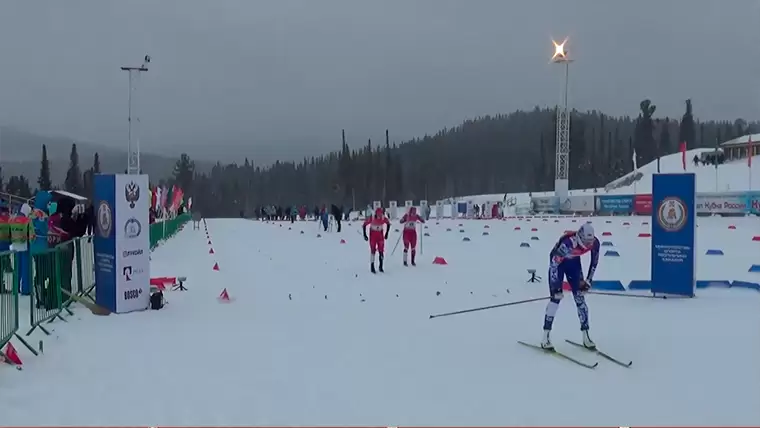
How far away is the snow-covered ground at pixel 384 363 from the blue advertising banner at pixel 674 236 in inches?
24.0

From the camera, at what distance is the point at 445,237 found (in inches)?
1364

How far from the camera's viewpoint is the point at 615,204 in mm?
63688

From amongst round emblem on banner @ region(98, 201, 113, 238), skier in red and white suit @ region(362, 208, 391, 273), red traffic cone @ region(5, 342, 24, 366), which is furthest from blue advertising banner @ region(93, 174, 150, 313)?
skier in red and white suit @ region(362, 208, 391, 273)

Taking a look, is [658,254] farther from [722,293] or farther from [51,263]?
[51,263]

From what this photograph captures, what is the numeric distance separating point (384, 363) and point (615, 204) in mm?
59884

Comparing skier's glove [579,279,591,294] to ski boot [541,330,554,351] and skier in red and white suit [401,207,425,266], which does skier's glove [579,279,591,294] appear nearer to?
ski boot [541,330,554,351]

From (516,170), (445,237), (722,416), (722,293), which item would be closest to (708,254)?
(722,293)

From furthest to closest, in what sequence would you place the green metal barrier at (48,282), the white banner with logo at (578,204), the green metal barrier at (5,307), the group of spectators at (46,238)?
1. the white banner with logo at (578,204)
2. the group of spectators at (46,238)
3. the green metal barrier at (48,282)
4. the green metal barrier at (5,307)

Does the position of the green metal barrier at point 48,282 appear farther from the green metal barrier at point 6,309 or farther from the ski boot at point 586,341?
the ski boot at point 586,341

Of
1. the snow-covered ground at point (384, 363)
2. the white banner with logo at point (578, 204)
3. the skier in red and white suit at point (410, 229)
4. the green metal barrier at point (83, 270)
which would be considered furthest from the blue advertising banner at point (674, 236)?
the white banner with logo at point (578, 204)

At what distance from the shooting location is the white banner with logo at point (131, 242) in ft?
39.1

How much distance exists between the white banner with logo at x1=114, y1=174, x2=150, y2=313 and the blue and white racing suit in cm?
761

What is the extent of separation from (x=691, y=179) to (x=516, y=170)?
164 meters

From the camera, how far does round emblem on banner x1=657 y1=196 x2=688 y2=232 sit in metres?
13.7
